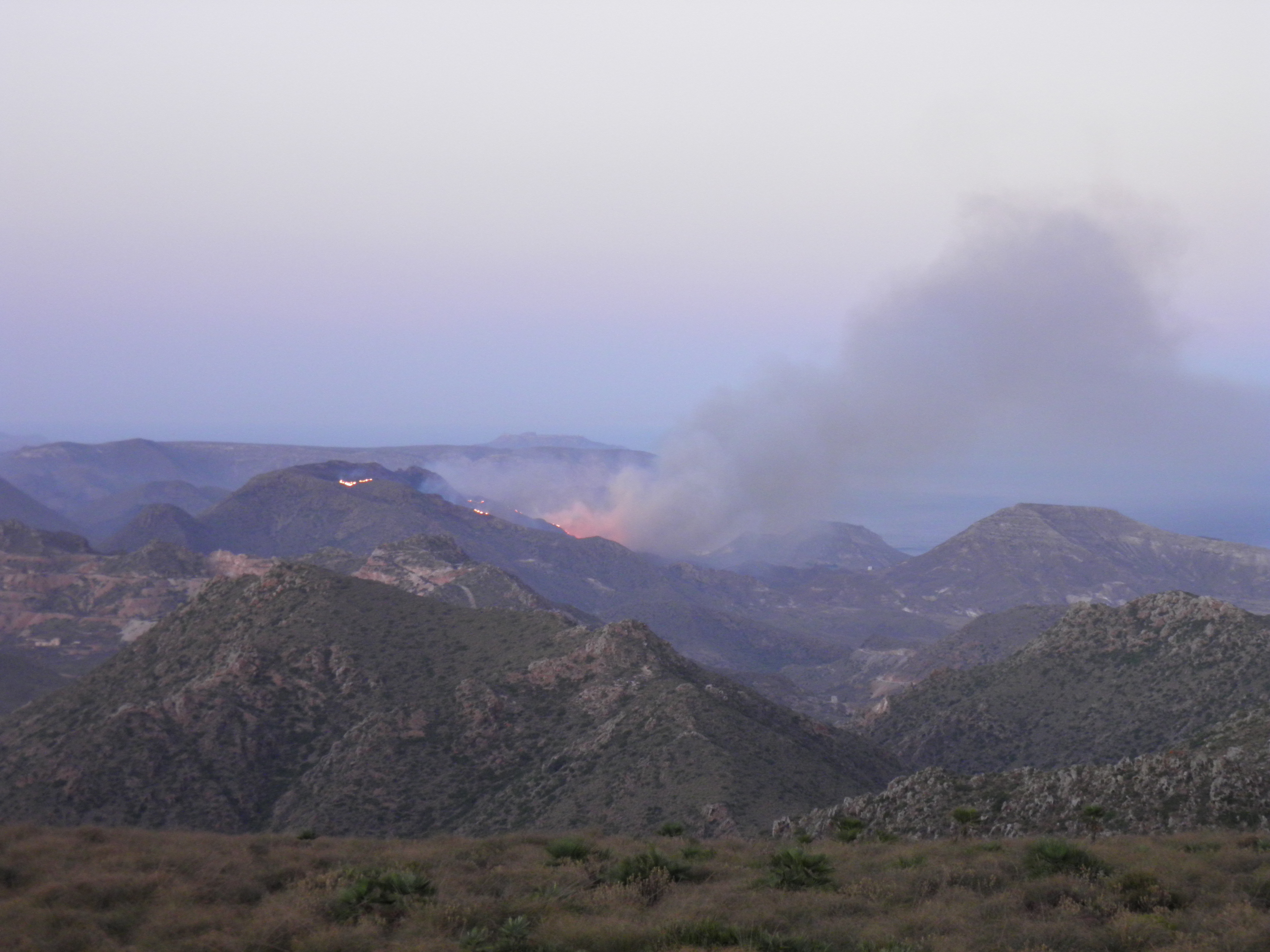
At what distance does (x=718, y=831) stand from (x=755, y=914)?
100 feet

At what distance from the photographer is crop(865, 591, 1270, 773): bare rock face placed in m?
71.2

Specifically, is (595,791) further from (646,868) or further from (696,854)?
(646,868)

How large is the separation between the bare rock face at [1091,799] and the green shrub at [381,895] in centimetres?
2073

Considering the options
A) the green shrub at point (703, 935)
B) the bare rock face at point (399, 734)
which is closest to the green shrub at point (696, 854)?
the green shrub at point (703, 935)

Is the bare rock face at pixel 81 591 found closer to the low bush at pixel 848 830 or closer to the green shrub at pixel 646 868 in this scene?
the low bush at pixel 848 830

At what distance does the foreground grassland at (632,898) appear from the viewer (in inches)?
700

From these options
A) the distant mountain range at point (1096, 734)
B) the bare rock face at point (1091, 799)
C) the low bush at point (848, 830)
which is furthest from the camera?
the distant mountain range at point (1096, 734)

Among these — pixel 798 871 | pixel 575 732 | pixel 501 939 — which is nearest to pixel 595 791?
pixel 575 732

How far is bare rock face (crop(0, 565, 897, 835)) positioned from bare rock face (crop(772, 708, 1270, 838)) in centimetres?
866

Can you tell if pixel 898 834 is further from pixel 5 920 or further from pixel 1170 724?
pixel 1170 724

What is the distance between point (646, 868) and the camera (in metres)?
23.8

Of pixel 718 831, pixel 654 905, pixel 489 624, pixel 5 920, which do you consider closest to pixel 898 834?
pixel 718 831

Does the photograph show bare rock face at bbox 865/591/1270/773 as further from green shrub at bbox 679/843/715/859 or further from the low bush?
green shrub at bbox 679/843/715/859

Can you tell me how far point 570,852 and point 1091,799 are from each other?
22667 millimetres
